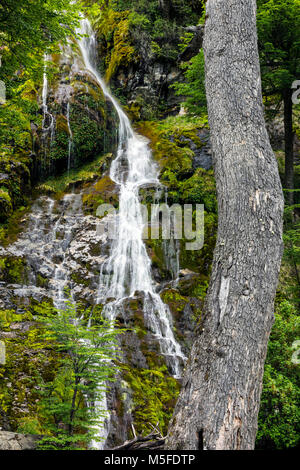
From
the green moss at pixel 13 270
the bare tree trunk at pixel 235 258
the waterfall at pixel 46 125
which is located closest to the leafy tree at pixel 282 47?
the bare tree trunk at pixel 235 258

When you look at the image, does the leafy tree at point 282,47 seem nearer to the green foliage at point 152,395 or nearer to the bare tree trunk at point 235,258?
the bare tree trunk at point 235,258

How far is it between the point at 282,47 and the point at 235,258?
8606mm

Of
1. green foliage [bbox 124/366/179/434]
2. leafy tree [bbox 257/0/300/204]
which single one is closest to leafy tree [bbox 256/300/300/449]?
green foliage [bbox 124/366/179/434]

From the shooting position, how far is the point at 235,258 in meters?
2.44

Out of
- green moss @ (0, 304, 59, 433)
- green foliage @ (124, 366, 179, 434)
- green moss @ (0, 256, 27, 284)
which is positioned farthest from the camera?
green moss @ (0, 256, 27, 284)

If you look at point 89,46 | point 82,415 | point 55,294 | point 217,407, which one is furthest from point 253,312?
point 89,46

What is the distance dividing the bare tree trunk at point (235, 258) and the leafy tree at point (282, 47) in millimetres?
5558

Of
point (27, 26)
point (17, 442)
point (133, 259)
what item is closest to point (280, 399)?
point (17, 442)

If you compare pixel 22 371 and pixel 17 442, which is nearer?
pixel 17 442

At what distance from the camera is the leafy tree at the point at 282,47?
25.2ft

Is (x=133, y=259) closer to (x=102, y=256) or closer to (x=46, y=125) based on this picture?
(x=102, y=256)

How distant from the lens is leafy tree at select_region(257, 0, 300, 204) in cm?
770

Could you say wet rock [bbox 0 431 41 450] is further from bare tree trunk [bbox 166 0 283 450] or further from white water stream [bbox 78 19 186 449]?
white water stream [bbox 78 19 186 449]

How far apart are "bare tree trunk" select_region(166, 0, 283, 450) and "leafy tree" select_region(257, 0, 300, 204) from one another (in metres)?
5.56
